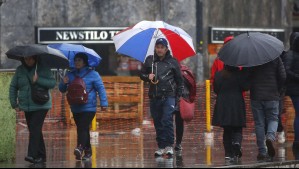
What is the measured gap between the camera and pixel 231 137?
53.1 ft

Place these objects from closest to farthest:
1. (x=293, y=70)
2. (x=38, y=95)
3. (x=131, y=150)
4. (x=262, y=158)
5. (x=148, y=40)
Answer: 1. (x=38, y=95)
2. (x=262, y=158)
3. (x=148, y=40)
4. (x=293, y=70)
5. (x=131, y=150)

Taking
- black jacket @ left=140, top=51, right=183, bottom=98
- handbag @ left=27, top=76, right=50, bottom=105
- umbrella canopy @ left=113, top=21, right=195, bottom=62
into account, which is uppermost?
umbrella canopy @ left=113, top=21, right=195, bottom=62

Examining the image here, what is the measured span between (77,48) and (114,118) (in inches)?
336

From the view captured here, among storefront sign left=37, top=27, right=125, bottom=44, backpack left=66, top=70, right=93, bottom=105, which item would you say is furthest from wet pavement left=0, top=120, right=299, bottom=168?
storefront sign left=37, top=27, right=125, bottom=44

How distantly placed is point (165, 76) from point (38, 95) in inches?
86.9

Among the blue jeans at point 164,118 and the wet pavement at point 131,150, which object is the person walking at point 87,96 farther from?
the blue jeans at point 164,118

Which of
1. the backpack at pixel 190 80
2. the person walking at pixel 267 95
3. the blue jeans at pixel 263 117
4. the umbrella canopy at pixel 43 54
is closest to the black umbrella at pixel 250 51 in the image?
the person walking at pixel 267 95

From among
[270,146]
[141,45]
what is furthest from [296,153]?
[141,45]

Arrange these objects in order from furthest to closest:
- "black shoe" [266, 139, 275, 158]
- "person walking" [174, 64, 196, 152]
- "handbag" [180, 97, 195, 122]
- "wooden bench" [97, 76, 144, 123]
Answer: "wooden bench" [97, 76, 144, 123] < "person walking" [174, 64, 196, 152] < "handbag" [180, 97, 195, 122] < "black shoe" [266, 139, 275, 158]

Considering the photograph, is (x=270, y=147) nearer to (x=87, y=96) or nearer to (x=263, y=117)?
(x=263, y=117)

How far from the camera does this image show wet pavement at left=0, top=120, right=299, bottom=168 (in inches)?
605

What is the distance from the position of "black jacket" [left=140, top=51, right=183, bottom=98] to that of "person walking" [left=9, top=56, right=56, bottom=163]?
5.88 feet

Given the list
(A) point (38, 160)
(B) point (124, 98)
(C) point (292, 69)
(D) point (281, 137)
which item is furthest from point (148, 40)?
(B) point (124, 98)

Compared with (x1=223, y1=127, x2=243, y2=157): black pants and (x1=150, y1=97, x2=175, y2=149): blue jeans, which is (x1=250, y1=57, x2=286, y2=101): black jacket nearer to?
(x1=223, y1=127, x2=243, y2=157): black pants
